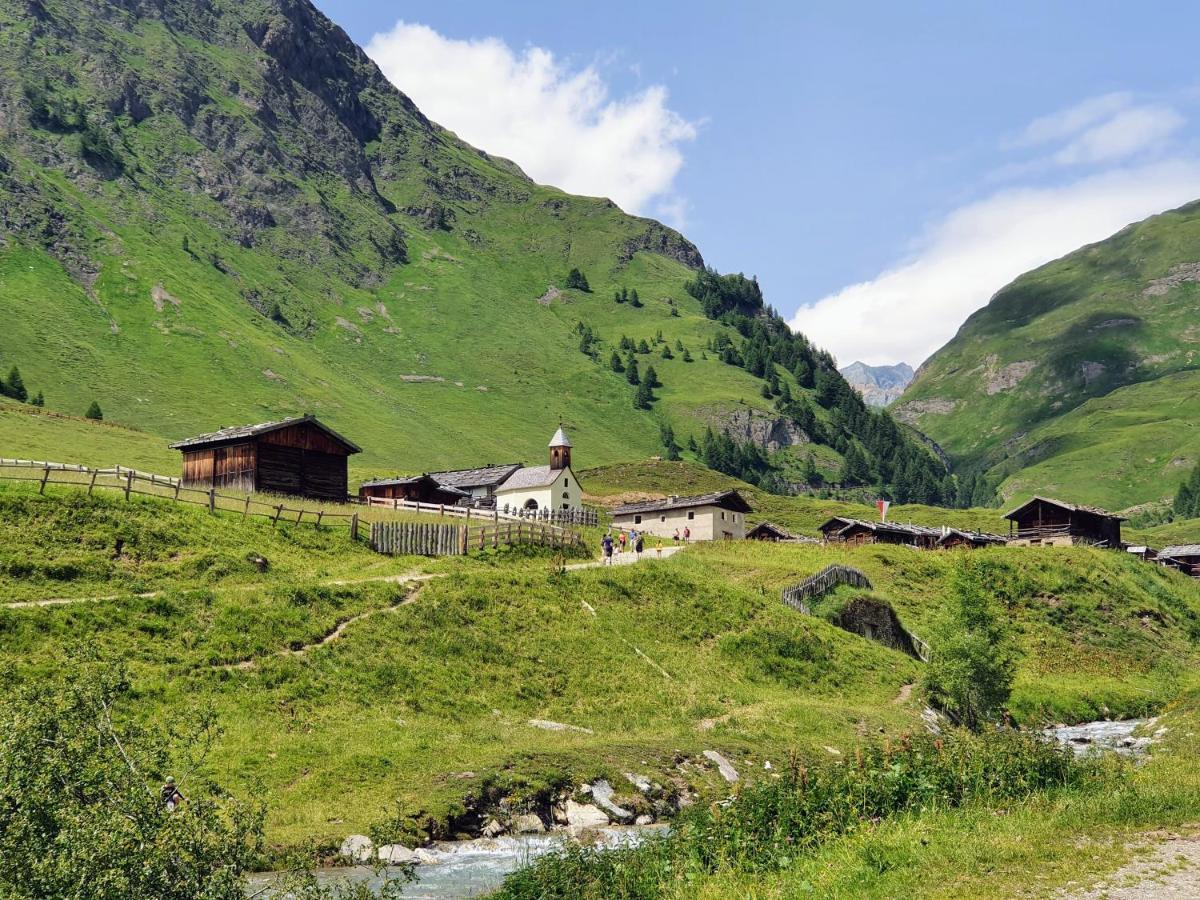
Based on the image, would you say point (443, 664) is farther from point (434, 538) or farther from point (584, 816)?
point (434, 538)

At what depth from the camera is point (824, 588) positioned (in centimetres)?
6425

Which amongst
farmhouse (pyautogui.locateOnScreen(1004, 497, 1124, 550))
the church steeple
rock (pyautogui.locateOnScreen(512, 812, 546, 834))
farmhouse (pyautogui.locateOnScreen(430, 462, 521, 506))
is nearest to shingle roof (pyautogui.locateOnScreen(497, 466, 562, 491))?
farmhouse (pyautogui.locateOnScreen(430, 462, 521, 506))

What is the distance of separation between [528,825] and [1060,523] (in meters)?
96.5

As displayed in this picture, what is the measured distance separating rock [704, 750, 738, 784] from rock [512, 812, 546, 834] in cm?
772

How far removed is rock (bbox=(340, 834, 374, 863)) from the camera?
26016 millimetres

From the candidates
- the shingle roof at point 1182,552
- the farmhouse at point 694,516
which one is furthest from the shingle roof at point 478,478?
the shingle roof at point 1182,552

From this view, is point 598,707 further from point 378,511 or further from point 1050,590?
point 1050,590

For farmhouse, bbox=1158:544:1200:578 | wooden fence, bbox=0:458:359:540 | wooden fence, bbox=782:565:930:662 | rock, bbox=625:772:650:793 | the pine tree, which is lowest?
rock, bbox=625:772:650:793

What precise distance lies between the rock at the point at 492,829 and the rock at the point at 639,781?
493 cm

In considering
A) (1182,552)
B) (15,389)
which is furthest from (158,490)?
(1182,552)

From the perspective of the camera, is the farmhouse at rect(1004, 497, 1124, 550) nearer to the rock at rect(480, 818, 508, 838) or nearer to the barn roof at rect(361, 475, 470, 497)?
the barn roof at rect(361, 475, 470, 497)

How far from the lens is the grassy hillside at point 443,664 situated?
3253cm

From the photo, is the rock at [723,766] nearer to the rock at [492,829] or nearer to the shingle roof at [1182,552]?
the rock at [492,829]

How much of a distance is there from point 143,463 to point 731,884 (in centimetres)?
8918
